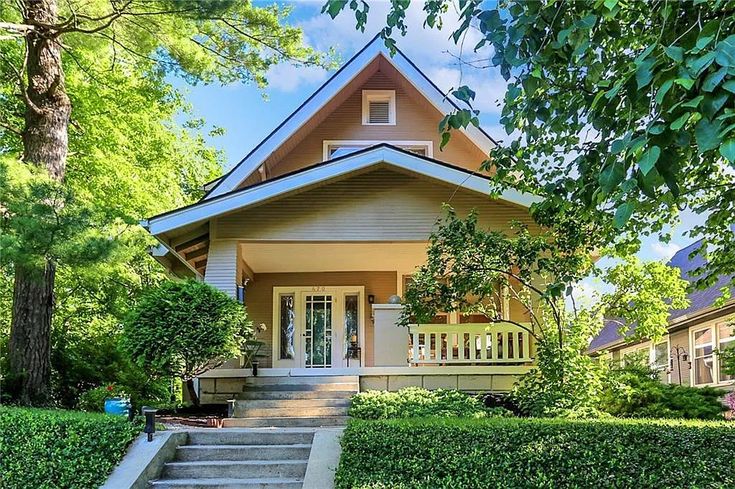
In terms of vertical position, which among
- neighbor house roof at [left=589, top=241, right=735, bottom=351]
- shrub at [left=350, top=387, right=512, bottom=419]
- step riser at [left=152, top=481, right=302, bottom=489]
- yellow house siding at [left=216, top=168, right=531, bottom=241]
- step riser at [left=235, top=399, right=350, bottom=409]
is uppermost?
yellow house siding at [left=216, top=168, right=531, bottom=241]

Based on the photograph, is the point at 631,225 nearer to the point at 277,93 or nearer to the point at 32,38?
the point at 32,38

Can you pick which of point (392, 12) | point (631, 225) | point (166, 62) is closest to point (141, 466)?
point (392, 12)

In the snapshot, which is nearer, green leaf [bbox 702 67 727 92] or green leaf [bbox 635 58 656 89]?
green leaf [bbox 702 67 727 92]

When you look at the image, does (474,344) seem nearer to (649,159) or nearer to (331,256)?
(331,256)

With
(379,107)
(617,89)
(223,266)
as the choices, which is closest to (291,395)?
(223,266)

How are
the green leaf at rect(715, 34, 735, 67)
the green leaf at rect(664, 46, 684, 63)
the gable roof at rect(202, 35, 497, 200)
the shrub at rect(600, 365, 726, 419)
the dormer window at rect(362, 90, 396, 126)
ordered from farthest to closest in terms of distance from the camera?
the dormer window at rect(362, 90, 396, 126) → the gable roof at rect(202, 35, 497, 200) → the shrub at rect(600, 365, 726, 419) → the green leaf at rect(664, 46, 684, 63) → the green leaf at rect(715, 34, 735, 67)

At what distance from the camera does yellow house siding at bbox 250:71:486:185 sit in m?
12.8

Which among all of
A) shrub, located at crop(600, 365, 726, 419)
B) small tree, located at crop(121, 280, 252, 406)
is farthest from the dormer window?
shrub, located at crop(600, 365, 726, 419)

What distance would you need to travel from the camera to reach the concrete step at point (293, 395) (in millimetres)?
9047

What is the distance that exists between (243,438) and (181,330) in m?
1.85

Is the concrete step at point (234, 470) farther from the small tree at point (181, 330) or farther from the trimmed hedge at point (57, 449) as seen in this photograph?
the small tree at point (181, 330)

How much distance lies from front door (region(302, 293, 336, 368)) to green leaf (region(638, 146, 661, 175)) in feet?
36.4

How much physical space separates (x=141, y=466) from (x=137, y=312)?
2.69m

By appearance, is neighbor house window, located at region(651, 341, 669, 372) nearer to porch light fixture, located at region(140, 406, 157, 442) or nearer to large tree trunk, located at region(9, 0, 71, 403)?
porch light fixture, located at region(140, 406, 157, 442)
